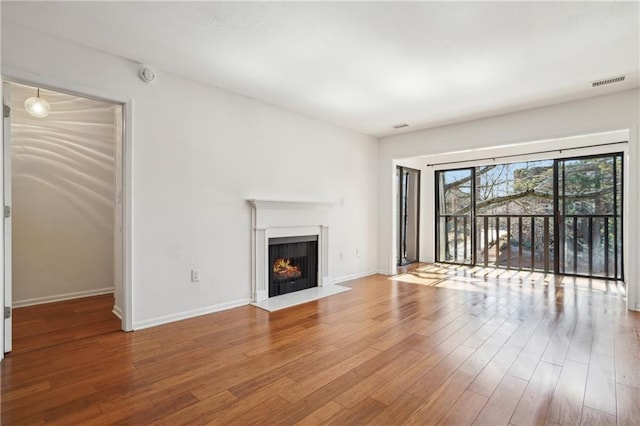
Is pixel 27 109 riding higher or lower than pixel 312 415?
higher

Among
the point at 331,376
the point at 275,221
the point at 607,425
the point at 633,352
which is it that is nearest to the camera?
the point at 607,425

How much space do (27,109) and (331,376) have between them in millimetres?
4474

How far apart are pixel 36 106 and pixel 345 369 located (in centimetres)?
443

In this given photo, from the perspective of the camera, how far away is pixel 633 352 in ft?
8.11

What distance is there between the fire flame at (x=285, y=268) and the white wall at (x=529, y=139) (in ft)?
6.36

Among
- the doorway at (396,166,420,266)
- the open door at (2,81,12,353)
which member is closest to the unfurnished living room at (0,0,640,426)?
the open door at (2,81,12,353)

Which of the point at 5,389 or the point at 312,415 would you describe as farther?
the point at 5,389

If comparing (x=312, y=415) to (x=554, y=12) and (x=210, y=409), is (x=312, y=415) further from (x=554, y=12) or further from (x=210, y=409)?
(x=554, y=12)

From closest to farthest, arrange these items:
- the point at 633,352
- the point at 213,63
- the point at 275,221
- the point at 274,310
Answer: the point at 633,352
the point at 213,63
the point at 274,310
the point at 275,221

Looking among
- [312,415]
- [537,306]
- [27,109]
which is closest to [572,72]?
[537,306]

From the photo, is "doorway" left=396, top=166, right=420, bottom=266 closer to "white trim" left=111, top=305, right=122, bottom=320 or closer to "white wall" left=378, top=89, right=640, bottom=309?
"white wall" left=378, top=89, right=640, bottom=309

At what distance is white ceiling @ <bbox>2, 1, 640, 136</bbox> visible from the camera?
2213 mm

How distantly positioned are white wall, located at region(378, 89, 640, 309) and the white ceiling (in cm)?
23

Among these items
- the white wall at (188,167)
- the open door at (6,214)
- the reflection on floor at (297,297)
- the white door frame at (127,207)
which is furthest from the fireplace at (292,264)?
the open door at (6,214)
